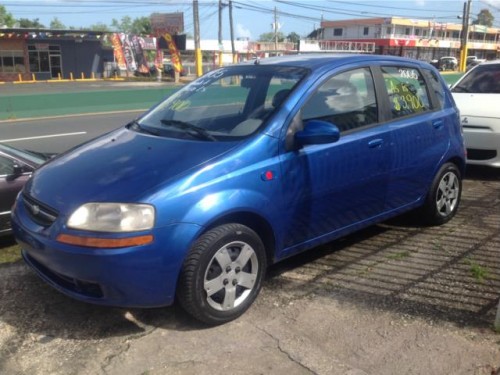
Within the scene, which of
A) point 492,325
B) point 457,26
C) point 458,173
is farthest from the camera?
point 457,26

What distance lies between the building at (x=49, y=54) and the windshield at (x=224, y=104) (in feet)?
152

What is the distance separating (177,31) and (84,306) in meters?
52.3

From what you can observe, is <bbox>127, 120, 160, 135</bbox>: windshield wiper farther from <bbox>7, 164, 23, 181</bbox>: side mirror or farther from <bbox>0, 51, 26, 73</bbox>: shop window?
<bbox>0, 51, 26, 73</bbox>: shop window

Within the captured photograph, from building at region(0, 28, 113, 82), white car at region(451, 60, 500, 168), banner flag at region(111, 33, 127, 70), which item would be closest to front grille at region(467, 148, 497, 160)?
white car at region(451, 60, 500, 168)

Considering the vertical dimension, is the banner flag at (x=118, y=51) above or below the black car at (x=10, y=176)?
above

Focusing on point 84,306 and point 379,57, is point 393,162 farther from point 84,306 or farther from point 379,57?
point 84,306

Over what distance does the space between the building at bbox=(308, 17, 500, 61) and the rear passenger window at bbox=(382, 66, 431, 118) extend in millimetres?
62601

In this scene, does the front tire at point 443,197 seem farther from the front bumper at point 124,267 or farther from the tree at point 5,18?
the tree at point 5,18

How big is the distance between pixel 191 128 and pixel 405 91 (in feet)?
6.70

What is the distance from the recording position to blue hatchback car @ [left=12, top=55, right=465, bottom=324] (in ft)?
9.87

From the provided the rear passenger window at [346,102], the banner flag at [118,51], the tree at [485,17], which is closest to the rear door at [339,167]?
the rear passenger window at [346,102]

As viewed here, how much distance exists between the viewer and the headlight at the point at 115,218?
116 inches

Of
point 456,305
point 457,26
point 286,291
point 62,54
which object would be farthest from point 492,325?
point 457,26

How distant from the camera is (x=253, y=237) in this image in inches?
134
